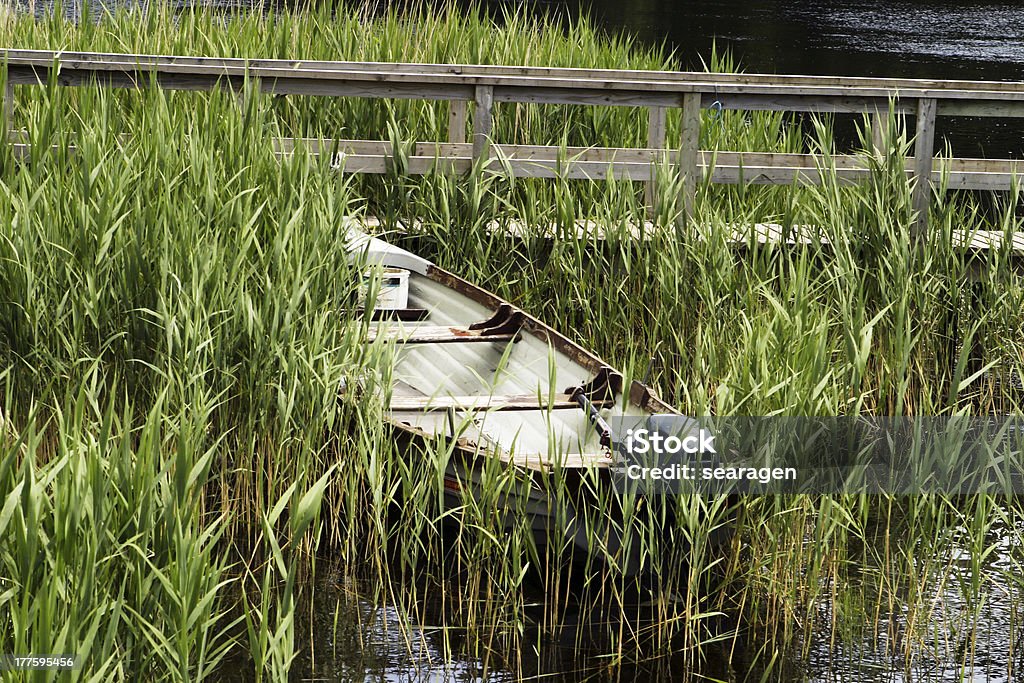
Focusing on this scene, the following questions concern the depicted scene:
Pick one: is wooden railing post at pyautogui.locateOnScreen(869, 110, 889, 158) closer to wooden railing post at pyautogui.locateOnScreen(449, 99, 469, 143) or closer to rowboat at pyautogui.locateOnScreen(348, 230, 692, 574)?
rowboat at pyautogui.locateOnScreen(348, 230, 692, 574)

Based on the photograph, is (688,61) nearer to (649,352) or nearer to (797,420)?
(649,352)

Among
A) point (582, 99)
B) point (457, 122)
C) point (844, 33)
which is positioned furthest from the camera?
point (844, 33)

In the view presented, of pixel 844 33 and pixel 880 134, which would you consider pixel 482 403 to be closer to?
pixel 880 134

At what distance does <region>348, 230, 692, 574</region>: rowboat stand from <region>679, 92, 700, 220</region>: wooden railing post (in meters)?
1.29

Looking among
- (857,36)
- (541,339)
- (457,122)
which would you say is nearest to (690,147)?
(457,122)

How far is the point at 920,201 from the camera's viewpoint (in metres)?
6.63

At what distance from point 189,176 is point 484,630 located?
7.24ft

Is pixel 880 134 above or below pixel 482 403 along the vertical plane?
above

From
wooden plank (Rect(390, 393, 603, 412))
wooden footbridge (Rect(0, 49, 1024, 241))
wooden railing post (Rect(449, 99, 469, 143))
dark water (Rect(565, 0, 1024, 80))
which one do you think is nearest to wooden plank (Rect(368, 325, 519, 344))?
wooden plank (Rect(390, 393, 603, 412))

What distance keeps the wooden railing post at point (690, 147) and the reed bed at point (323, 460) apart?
600mm

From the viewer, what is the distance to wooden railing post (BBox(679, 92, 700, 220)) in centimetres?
651

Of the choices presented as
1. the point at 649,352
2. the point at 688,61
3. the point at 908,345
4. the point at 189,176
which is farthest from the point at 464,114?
the point at 688,61

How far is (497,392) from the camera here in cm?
532

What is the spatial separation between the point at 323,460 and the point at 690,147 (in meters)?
3.01
